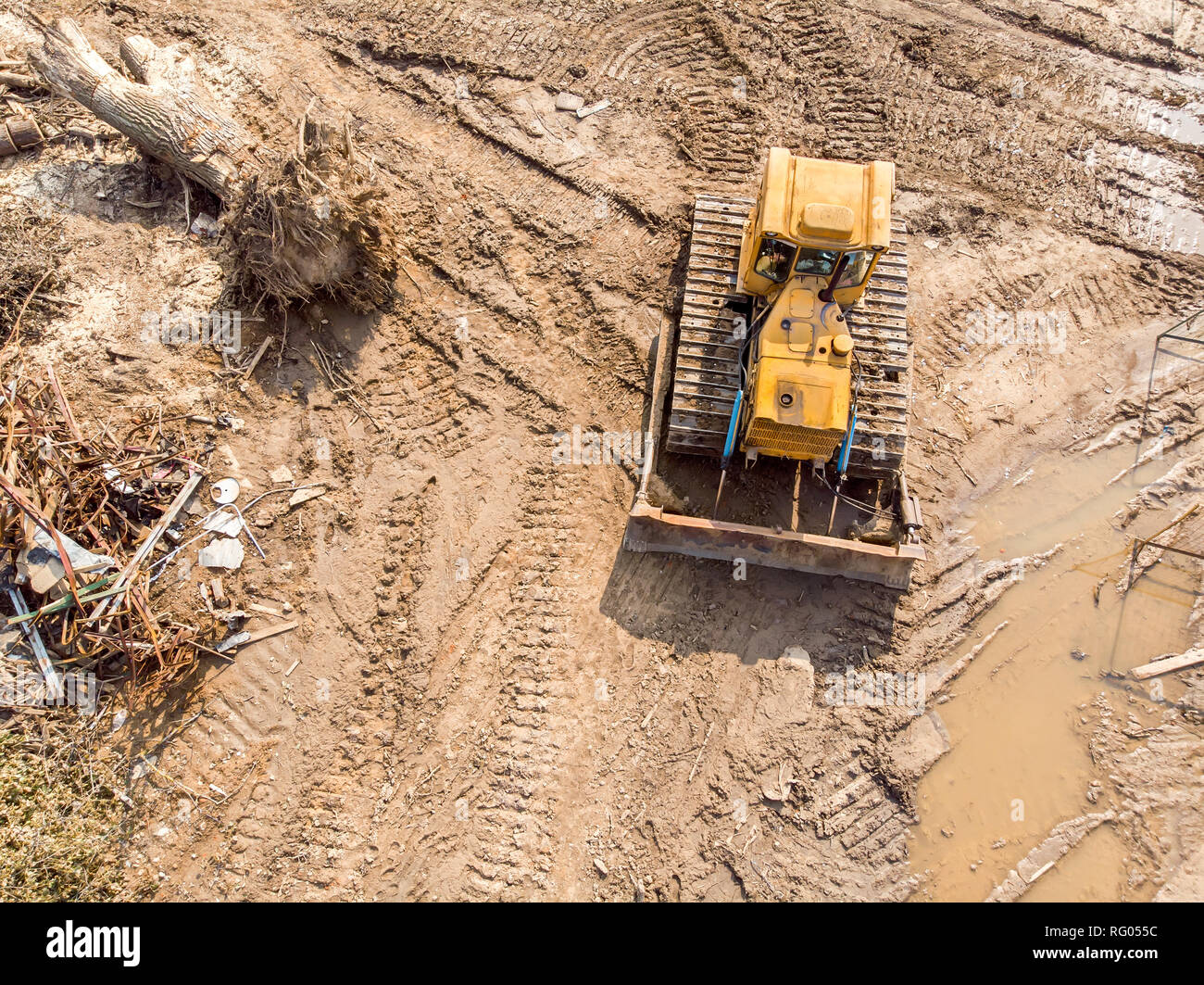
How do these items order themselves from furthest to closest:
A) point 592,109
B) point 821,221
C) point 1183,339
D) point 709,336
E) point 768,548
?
point 592,109, point 1183,339, point 709,336, point 768,548, point 821,221

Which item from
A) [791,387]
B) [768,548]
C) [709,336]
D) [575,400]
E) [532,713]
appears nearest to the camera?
[791,387]

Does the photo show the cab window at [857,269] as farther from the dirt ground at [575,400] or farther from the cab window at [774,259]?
the dirt ground at [575,400]

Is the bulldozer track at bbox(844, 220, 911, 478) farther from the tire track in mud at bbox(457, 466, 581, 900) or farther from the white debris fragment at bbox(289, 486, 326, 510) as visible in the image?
the white debris fragment at bbox(289, 486, 326, 510)

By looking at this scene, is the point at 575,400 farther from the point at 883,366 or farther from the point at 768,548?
the point at 883,366

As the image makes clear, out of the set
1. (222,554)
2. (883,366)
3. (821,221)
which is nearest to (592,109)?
(821,221)

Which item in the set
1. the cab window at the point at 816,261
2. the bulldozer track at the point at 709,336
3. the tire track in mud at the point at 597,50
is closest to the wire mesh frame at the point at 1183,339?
the cab window at the point at 816,261

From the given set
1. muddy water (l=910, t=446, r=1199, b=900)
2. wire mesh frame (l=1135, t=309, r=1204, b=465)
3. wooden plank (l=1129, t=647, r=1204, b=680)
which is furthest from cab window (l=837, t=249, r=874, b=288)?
wooden plank (l=1129, t=647, r=1204, b=680)
